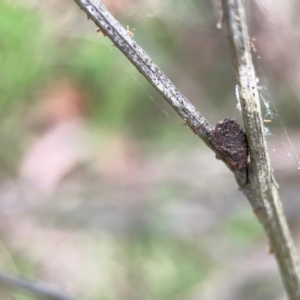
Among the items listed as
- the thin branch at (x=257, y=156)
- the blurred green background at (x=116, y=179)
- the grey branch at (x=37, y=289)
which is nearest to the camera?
the thin branch at (x=257, y=156)

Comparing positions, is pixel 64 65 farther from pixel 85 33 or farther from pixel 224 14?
pixel 224 14

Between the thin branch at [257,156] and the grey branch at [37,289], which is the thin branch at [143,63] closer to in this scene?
the thin branch at [257,156]

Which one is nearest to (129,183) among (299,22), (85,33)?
(85,33)

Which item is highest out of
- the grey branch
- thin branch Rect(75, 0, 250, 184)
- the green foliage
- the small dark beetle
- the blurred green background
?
the green foliage

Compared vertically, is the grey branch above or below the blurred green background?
below

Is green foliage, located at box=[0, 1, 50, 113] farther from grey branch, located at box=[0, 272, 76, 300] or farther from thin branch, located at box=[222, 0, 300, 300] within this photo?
thin branch, located at box=[222, 0, 300, 300]

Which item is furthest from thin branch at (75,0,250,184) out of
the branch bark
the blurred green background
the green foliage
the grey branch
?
the green foliage

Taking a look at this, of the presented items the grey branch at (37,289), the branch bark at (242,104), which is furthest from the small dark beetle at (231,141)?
the grey branch at (37,289)
